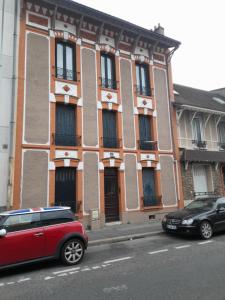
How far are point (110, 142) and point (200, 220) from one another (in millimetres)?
5963

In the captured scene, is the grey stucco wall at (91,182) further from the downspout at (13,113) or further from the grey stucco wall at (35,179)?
the downspout at (13,113)

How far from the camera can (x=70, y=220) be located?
23.5ft

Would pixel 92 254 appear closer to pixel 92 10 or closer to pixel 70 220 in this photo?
pixel 70 220

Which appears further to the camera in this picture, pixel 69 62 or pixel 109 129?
pixel 109 129

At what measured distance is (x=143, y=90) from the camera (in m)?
15.3

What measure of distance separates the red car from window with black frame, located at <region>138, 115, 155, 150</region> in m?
8.04

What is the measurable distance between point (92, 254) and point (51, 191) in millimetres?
4178

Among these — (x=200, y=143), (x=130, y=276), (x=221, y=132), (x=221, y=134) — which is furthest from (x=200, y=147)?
(x=130, y=276)

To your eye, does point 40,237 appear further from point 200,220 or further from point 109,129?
point 109,129

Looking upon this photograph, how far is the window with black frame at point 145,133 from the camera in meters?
14.5

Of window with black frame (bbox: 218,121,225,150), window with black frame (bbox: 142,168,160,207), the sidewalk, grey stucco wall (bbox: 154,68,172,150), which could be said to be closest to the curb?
the sidewalk

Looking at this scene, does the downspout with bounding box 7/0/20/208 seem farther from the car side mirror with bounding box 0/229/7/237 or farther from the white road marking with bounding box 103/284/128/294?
the white road marking with bounding box 103/284/128/294

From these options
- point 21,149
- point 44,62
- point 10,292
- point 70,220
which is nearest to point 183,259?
point 70,220

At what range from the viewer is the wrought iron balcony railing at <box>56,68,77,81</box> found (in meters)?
12.7
